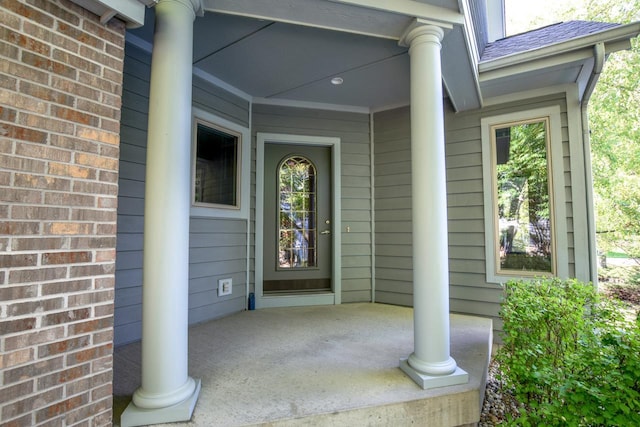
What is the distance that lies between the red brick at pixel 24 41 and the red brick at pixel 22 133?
31cm

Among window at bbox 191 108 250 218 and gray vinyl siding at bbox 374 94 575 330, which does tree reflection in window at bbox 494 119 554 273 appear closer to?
gray vinyl siding at bbox 374 94 575 330

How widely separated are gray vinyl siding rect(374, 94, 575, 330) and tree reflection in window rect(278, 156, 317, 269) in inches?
32.3

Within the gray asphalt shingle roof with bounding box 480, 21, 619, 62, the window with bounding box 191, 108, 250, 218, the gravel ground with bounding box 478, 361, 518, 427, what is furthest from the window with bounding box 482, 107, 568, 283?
the window with bounding box 191, 108, 250, 218

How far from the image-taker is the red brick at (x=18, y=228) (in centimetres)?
117

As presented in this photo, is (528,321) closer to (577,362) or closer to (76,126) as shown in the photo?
(577,362)

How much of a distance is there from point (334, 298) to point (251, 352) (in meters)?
1.67

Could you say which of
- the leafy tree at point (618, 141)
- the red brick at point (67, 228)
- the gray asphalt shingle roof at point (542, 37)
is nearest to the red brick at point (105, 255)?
the red brick at point (67, 228)

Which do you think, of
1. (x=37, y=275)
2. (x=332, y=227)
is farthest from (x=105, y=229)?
(x=332, y=227)

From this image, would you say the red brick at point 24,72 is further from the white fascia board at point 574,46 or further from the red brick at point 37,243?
the white fascia board at point 574,46

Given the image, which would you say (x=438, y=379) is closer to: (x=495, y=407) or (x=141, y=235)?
(x=495, y=407)

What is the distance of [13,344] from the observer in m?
1.17

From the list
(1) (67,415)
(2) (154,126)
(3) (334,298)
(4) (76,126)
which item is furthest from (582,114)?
(1) (67,415)

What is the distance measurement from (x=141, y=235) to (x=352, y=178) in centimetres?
242

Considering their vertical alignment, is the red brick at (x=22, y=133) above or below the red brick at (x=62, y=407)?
above
